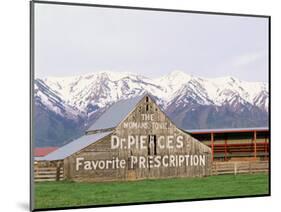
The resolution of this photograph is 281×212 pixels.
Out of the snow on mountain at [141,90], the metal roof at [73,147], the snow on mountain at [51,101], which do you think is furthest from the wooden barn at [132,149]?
the snow on mountain at [51,101]

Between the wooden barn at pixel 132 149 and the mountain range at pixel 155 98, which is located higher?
the mountain range at pixel 155 98

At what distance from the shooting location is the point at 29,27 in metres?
7.32

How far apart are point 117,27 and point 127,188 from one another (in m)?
1.55

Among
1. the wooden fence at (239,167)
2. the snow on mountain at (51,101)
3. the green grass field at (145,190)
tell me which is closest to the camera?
the snow on mountain at (51,101)

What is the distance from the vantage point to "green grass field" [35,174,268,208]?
7.47m

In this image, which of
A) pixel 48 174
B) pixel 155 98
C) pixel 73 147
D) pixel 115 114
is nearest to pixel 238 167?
pixel 155 98

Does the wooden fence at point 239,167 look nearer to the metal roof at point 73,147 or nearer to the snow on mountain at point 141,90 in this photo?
the snow on mountain at point 141,90

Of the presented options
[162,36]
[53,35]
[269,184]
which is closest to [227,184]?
[269,184]

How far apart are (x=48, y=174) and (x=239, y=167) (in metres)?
2.03

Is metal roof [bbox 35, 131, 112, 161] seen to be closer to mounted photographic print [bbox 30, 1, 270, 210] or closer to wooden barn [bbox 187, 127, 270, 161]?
mounted photographic print [bbox 30, 1, 270, 210]

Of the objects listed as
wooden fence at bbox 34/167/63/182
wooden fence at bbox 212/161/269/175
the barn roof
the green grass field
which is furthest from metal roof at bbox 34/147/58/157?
wooden fence at bbox 212/161/269/175

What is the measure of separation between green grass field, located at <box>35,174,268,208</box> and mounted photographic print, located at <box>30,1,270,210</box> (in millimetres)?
10

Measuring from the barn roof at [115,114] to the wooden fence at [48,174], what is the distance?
19.1 inches

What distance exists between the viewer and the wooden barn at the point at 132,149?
7.55 m
